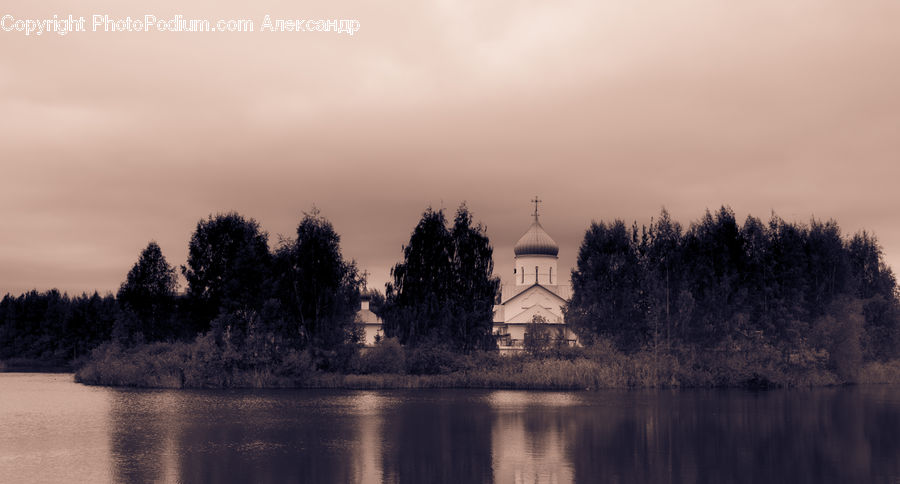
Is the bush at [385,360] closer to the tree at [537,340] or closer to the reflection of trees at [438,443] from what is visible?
the tree at [537,340]

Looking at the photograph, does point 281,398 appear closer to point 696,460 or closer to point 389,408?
point 389,408

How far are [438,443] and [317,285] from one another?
35063mm

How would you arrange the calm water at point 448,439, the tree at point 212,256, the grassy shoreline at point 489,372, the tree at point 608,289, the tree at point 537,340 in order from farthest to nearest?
the tree at point 212,256, the tree at point 608,289, the tree at point 537,340, the grassy shoreline at point 489,372, the calm water at point 448,439

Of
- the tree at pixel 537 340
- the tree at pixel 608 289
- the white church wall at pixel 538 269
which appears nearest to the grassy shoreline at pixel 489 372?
the tree at pixel 537 340

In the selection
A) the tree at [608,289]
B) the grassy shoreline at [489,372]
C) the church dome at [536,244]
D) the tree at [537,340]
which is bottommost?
the grassy shoreline at [489,372]

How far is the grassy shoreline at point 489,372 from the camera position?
56.8 meters

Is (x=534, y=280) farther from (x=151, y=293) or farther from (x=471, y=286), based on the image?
(x=151, y=293)

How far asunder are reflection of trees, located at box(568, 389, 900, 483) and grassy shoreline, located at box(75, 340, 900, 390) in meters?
11.8

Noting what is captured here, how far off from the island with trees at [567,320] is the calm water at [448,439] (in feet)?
34.6

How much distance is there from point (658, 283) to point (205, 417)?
37.7 m

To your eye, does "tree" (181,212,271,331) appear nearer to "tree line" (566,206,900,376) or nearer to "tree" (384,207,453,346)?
"tree" (384,207,453,346)

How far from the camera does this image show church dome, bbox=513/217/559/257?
319 feet

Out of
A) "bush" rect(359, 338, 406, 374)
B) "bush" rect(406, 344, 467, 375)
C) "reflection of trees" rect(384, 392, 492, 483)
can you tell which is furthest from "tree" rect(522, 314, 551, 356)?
"reflection of trees" rect(384, 392, 492, 483)

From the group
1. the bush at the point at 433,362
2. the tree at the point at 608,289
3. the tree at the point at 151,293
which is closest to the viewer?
the bush at the point at 433,362
